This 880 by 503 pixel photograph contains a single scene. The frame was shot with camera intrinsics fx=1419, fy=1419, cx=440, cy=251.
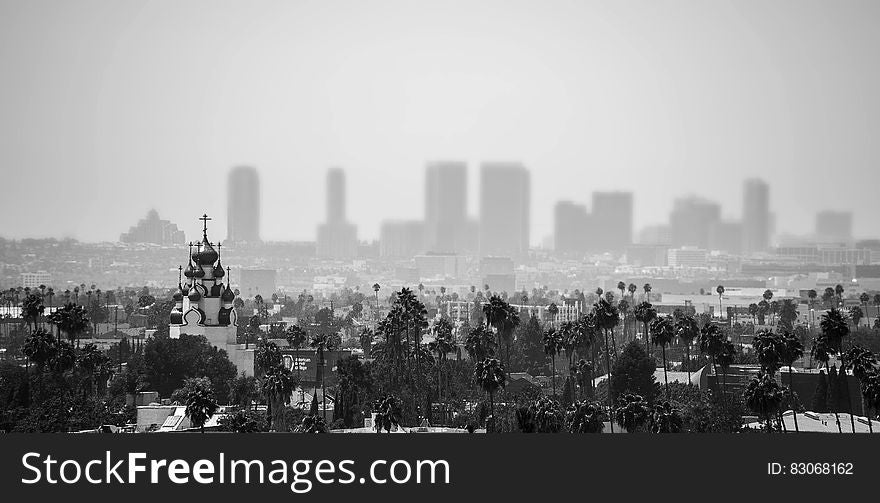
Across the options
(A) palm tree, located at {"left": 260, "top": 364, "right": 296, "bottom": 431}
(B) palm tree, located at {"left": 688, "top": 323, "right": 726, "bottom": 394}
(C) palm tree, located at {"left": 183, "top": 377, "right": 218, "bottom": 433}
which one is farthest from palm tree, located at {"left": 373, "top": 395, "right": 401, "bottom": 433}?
(B) palm tree, located at {"left": 688, "top": 323, "right": 726, "bottom": 394}

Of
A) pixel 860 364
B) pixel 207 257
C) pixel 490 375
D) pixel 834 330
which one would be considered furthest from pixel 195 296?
pixel 860 364

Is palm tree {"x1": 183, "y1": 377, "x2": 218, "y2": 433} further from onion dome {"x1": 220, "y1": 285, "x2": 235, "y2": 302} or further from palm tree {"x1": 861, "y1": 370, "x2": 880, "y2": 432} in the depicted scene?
onion dome {"x1": 220, "y1": 285, "x2": 235, "y2": 302}

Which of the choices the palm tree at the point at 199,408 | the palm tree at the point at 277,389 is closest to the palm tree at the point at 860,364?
the palm tree at the point at 277,389

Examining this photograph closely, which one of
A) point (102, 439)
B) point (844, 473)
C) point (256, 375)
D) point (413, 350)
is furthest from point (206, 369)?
point (844, 473)

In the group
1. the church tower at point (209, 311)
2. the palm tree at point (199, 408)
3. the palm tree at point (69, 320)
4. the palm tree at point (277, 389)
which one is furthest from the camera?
the church tower at point (209, 311)

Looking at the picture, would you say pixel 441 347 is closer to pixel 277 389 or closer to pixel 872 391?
pixel 277 389

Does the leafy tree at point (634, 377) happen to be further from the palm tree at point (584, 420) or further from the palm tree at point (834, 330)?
the palm tree at point (584, 420)

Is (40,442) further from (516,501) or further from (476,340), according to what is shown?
(476,340)

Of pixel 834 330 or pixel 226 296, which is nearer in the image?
pixel 834 330
